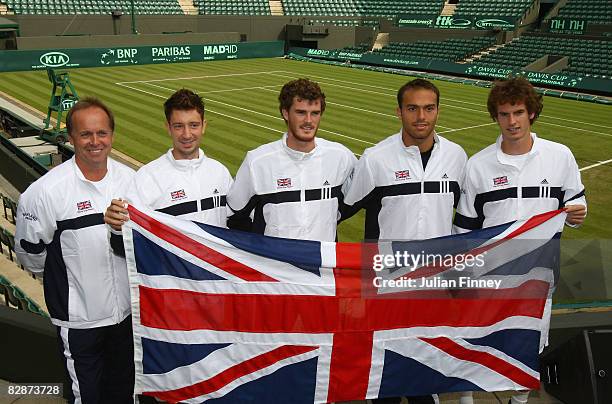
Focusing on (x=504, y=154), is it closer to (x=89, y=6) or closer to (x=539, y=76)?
(x=539, y=76)

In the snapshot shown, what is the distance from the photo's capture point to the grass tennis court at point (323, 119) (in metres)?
15.9

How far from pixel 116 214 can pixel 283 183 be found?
4.42ft

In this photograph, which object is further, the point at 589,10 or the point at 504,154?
the point at 589,10


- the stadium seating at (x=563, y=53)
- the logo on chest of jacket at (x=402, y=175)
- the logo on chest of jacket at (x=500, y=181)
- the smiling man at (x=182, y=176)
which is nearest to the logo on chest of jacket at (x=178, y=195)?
the smiling man at (x=182, y=176)

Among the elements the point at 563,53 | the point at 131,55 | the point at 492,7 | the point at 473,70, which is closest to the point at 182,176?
the point at 473,70

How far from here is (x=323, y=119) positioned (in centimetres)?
2105

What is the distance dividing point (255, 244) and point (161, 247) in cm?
65

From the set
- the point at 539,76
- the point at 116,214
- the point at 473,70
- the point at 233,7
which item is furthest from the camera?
the point at 233,7

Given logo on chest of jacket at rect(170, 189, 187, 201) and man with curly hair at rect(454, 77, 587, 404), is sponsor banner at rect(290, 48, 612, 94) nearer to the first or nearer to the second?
man with curly hair at rect(454, 77, 587, 404)

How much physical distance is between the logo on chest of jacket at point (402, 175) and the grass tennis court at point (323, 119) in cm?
606

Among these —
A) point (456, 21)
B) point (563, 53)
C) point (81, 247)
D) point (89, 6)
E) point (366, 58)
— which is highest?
point (89, 6)

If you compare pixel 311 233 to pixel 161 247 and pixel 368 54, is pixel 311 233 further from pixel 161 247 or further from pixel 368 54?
pixel 368 54

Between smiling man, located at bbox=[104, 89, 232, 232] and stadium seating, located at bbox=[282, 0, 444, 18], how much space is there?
49903mm

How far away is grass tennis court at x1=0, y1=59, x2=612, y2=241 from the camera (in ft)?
52.1
